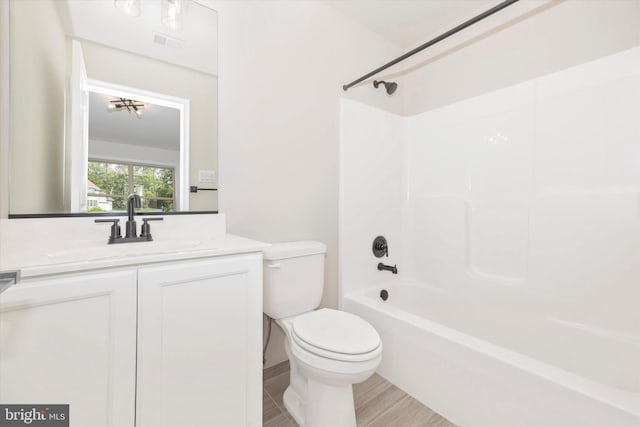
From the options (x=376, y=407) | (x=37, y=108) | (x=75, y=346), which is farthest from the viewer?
(x=376, y=407)

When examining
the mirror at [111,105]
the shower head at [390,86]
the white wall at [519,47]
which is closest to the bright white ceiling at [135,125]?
the mirror at [111,105]

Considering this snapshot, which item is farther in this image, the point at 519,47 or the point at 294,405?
the point at 519,47

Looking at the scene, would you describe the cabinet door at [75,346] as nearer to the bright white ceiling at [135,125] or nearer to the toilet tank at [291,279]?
the toilet tank at [291,279]

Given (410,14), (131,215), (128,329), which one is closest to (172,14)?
(131,215)

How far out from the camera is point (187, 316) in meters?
0.90

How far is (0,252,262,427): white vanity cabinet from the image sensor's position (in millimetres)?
687

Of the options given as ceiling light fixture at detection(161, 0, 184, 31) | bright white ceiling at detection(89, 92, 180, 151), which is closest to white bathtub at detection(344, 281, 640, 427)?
bright white ceiling at detection(89, 92, 180, 151)

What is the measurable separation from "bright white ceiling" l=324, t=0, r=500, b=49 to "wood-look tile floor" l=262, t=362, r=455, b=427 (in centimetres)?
245

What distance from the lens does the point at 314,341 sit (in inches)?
44.4

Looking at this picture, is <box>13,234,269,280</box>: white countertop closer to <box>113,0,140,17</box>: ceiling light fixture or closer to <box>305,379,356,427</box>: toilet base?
<box>305,379,356,427</box>: toilet base

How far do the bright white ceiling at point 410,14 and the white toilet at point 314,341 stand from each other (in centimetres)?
171

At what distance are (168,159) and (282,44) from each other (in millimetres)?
1008

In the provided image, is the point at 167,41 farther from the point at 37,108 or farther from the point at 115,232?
the point at 115,232

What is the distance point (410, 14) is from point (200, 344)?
2409 millimetres
